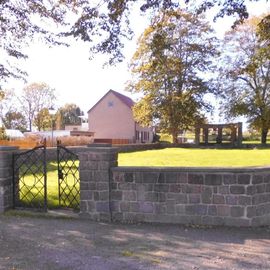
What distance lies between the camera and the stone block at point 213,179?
8727 mm

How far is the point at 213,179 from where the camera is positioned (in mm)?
8750

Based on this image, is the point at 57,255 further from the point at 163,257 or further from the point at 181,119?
the point at 181,119

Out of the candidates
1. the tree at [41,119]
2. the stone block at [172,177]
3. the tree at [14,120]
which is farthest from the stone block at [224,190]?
the tree at [14,120]

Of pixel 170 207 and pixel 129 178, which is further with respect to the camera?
pixel 129 178

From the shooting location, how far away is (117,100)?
2376 inches

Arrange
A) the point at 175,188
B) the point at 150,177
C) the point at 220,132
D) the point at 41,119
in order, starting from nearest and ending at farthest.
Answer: the point at 175,188 → the point at 150,177 → the point at 220,132 → the point at 41,119

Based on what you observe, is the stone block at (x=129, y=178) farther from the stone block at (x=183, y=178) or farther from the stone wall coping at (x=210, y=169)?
the stone block at (x=183, y=178)

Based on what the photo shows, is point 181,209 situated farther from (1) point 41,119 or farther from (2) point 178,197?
(1) point 41,119

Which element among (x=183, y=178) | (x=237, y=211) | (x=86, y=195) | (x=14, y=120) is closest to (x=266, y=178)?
(x=237, y=211)

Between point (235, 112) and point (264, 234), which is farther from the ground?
point (235, 112)

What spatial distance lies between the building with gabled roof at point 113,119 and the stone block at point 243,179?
5047 centimetres

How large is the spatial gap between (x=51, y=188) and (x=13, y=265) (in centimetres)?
649

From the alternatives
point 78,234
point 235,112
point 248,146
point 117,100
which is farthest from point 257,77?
point 78,234

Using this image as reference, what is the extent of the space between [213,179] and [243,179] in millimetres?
579
